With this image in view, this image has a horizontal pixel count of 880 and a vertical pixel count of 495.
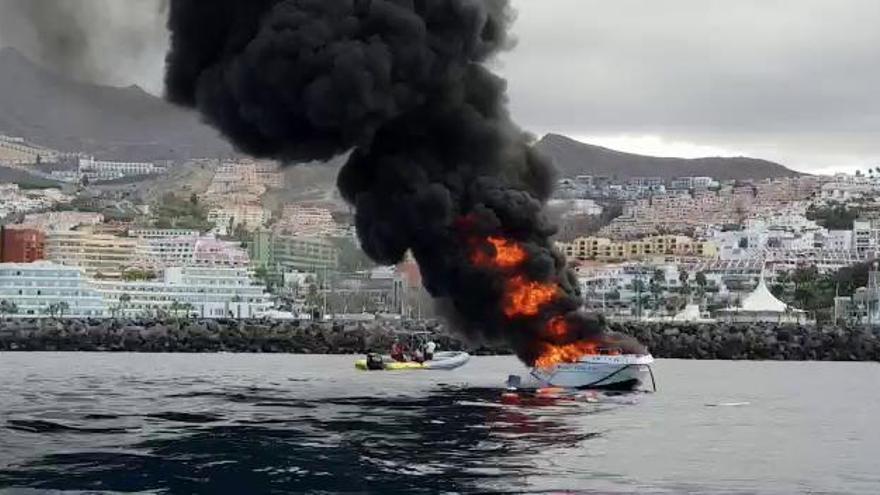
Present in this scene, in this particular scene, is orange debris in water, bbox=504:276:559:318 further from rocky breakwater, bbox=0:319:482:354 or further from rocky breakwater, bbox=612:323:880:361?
rocky breakwater, bbox=0:319:482:354

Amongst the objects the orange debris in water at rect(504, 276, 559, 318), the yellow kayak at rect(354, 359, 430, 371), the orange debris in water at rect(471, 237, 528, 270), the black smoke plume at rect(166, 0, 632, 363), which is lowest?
A: the yellow kayak at rect(354, 359, 430, 371)

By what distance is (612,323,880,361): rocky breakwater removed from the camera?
168750 millimetres

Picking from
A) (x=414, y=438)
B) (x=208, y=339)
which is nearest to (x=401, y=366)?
(x=414, y=438)

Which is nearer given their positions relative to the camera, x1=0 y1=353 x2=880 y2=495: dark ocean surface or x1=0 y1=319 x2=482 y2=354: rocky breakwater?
x1=0 y1=353 x2=880 y2=495: dark ocean surface

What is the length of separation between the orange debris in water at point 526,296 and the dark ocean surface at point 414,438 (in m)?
5.52

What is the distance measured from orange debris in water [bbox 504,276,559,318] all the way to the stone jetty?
9265 cm

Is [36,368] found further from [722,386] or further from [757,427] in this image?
[757,427]

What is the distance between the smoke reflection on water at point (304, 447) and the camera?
143 ft

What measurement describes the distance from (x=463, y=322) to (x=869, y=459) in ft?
83.7

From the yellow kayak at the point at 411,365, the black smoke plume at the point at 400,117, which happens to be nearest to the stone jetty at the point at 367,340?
the yellow kayak at the point at 411,365

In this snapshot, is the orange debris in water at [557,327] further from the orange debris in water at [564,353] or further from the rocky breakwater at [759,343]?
the rocky breakwater at [759,343]

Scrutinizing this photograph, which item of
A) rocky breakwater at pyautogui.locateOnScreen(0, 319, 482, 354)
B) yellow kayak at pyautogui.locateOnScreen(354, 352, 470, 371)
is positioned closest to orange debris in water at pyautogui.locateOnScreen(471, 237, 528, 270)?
yellow kayak at pyautogui.locateOnScreen(354, 352, 470, 371)

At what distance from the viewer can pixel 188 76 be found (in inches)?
2682

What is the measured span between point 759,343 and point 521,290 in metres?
105
